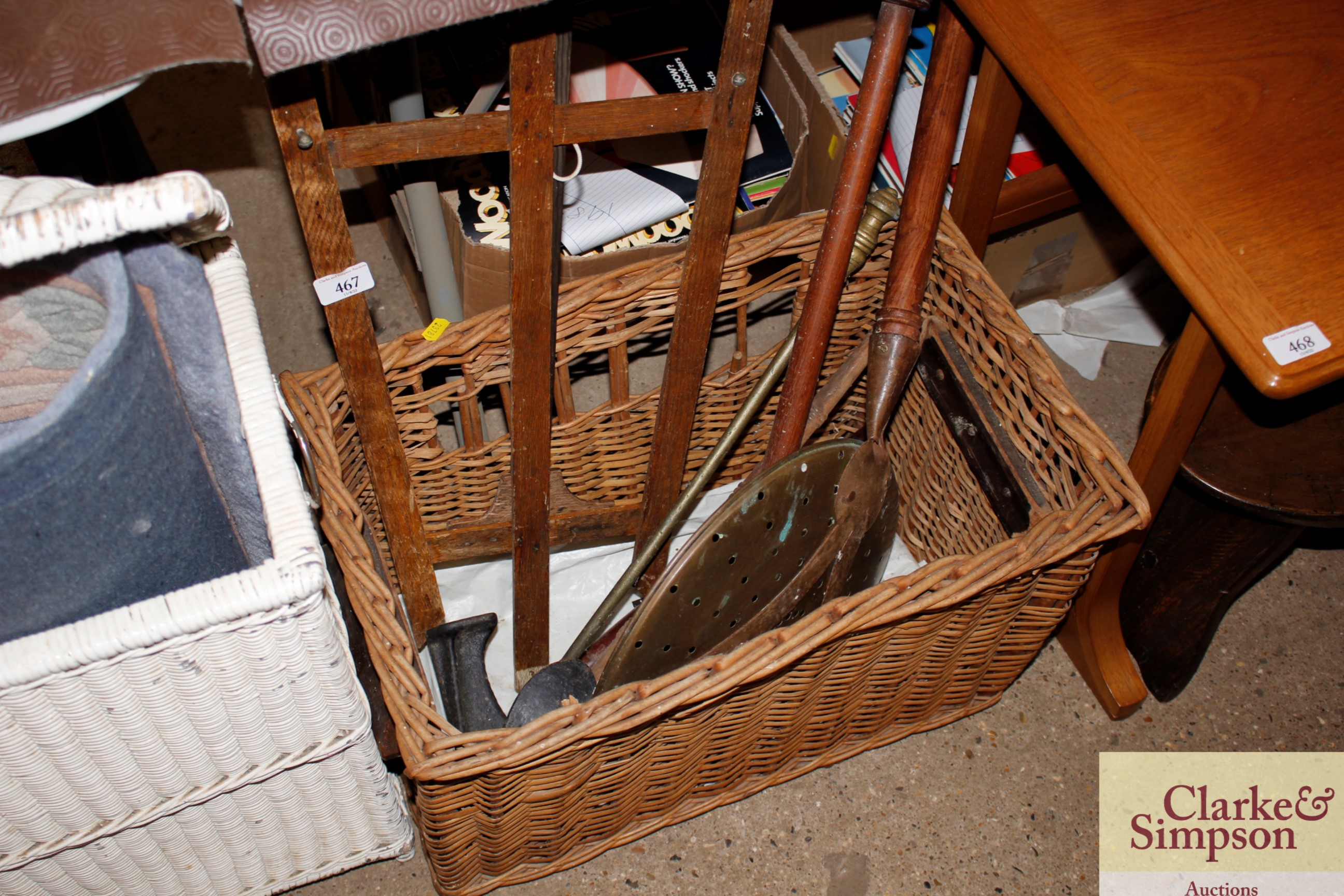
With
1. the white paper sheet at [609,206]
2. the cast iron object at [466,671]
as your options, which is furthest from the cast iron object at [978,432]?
the cast iron object at [466,671]

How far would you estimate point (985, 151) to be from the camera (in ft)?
3.60

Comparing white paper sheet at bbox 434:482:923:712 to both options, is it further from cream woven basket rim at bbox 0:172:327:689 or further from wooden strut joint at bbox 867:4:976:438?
cream woven basket rim at bbox 0:172:327:689

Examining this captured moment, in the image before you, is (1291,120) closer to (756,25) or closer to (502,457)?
(756,25)

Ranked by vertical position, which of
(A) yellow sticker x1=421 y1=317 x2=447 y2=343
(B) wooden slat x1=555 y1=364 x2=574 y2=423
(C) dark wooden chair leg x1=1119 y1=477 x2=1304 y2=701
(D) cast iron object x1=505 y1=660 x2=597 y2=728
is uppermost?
(A) yellow sticker x1=421 y1=317 x2=447 y2=343

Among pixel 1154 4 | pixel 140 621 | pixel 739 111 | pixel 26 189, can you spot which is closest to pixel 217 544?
pixel 140 621

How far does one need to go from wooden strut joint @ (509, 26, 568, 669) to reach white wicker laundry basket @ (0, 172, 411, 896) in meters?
0.23

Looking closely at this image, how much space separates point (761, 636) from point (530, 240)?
396 millimetres

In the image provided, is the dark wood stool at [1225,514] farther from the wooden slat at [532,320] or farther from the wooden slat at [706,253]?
the wooden slat at [532,320]

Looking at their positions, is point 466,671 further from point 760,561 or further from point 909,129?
point 909,129

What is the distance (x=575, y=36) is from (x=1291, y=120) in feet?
2.81

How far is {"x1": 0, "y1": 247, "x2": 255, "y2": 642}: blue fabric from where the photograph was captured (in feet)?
1.81

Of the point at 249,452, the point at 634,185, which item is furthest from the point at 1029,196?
the point at 249,452

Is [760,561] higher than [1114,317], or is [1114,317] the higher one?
[760,561]

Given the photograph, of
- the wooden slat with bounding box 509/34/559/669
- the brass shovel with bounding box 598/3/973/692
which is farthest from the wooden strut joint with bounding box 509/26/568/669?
the brass shovel with bounding box 598/3/973/692
